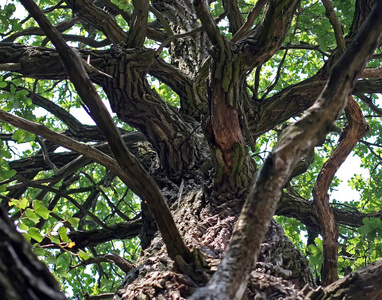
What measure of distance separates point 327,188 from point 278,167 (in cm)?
246

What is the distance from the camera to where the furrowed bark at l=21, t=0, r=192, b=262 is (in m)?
1.90

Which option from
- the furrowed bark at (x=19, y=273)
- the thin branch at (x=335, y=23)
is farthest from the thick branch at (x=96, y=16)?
the furrowed bark at (x=19, y=273)

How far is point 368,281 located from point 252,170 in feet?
4.92

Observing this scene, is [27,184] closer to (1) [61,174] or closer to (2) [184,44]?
(1) [61,174]

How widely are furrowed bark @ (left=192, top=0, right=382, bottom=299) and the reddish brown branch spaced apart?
1.93 metres

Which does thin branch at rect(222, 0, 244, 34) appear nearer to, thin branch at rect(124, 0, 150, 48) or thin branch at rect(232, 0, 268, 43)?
thin branch at rect(232, 0, 268, 43)

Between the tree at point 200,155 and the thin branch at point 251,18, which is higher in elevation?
the thin branch at point 251,18

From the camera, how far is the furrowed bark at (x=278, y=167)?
150 centimetres

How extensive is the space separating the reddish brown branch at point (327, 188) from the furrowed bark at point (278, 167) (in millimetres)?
1930

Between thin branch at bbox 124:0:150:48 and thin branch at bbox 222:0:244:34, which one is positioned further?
thin branch at bbox 222:0:244:34

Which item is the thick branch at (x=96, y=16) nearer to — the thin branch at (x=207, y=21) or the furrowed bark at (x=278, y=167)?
the thin branch at (x=207, y=21)

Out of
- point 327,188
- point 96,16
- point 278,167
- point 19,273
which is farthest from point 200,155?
point 19,273

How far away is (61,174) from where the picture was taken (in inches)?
183

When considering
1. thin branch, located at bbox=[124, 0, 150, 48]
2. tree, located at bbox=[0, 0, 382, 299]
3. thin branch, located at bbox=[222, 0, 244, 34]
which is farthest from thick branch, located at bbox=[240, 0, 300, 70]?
thin branch, located at bbox=[222, 0, 244, 34]
